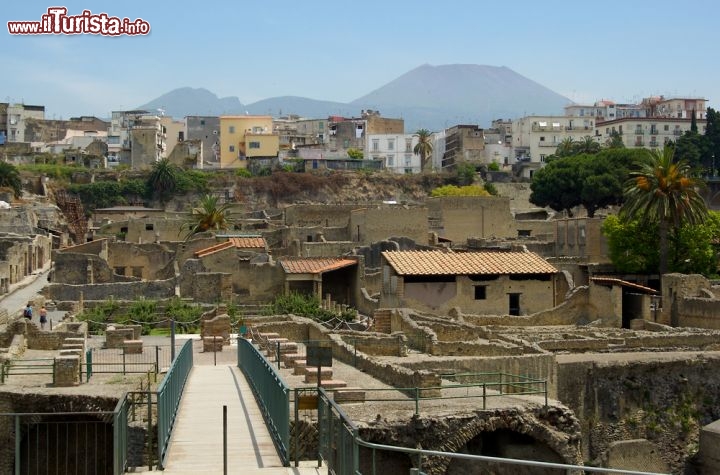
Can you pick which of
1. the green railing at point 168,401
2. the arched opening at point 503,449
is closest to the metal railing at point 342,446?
the green railing at point 168,401

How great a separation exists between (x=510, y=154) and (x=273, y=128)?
2614cm

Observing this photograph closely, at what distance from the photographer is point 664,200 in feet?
183

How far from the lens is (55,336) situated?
3722cm

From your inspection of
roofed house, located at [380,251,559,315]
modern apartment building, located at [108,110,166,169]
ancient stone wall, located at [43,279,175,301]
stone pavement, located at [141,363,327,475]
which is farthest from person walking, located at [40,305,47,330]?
modern apartment building, located at [108,110,166,169]

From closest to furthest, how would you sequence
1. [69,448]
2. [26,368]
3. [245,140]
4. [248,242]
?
[69,448], [26,368], [248,242], [245,140]

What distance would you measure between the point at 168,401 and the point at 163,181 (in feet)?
259

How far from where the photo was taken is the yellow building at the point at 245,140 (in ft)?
382

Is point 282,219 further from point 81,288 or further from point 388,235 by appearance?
point 81,288

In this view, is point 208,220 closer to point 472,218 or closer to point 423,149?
point 472,218

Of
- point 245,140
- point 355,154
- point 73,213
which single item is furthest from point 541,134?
point 73,213

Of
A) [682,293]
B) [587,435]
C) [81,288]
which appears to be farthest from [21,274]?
[587,435]

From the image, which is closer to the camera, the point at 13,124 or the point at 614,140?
the point at 614,140

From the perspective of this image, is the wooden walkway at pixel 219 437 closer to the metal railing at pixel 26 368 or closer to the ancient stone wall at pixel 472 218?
the metal railing at pixel 26 368

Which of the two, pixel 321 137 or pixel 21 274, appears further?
pixel 321 137
